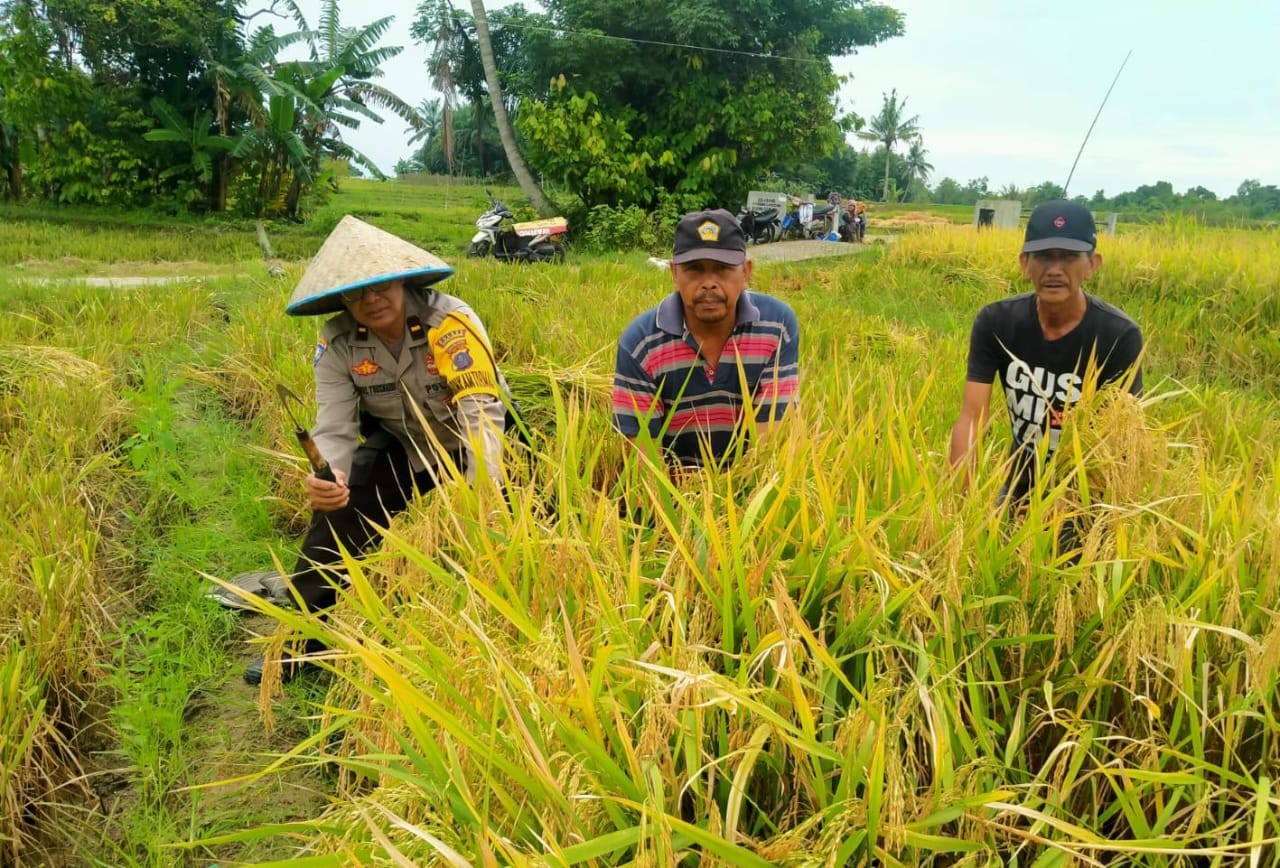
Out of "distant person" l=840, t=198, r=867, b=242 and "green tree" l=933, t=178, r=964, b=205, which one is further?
"green tree" l=933, t=178, r=964, b=205

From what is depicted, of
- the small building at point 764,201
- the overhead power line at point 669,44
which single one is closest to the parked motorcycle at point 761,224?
the small building at point 764,201

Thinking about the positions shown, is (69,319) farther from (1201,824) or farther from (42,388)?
(1201,824)

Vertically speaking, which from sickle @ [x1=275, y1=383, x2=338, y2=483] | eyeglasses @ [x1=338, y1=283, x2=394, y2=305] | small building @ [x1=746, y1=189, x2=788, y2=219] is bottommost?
sickle @ [x1=275, y1=383, x2=338, y2=483]

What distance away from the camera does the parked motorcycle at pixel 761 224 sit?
15.8 metres

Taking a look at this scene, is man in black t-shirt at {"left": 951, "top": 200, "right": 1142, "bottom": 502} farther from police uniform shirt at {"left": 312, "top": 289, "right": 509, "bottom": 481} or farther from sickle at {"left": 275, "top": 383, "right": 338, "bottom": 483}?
sickle at {"left": 275, "top": 383, "right": 338, "bottom": 483}

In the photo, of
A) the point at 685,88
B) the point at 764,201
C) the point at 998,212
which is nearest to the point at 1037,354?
the point at 685,88

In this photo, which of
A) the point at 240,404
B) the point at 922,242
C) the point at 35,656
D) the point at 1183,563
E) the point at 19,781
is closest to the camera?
the point at 1183,563

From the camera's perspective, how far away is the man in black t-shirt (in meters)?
2.03

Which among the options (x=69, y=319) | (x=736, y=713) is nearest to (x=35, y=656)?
(x=736, y=713)

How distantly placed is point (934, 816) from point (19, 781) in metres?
1.80

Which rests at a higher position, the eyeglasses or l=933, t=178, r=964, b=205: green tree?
l=933, t=178, r=964, b=205: green tree

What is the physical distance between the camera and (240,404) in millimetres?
4281

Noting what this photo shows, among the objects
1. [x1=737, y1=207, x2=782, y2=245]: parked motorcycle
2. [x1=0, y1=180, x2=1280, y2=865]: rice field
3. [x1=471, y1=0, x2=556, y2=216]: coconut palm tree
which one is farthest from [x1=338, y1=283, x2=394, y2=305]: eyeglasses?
[x1=737, y1=207, x2=782, y2=245]: parked motorcycle

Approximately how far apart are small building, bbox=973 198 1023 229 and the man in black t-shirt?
1359 centimetres
